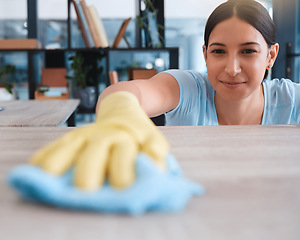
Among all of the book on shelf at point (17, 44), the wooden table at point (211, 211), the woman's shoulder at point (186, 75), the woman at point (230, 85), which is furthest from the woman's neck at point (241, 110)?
the book on shelf at point (17, 44)

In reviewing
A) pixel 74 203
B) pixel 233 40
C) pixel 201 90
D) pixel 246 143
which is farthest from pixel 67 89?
pixel 74 203

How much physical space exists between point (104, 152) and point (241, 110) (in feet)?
3.42

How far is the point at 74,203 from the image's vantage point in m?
0.35

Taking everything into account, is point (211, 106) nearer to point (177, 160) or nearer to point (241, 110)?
point (241, 110)

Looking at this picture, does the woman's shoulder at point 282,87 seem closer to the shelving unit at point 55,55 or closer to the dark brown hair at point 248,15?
the dark brown hair at point 248,15

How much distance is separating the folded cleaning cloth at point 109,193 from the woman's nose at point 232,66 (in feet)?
2.56

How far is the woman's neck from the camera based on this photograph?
4.42 feet

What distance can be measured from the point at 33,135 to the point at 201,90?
761 millimetres

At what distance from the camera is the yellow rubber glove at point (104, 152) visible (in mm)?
378

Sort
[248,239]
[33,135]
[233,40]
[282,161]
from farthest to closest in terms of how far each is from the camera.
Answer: [233,40] → [33,135] → [282,161] → [248,239]

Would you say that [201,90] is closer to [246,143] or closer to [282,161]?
[246,143]

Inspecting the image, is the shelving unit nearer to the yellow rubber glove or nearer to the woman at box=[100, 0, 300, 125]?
the woman at box=[100, 0, 300, 125]

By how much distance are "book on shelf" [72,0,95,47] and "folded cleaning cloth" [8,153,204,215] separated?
284 cm

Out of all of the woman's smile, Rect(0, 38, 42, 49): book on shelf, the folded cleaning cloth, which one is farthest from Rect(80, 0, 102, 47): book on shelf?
the folded cleaning cloth
